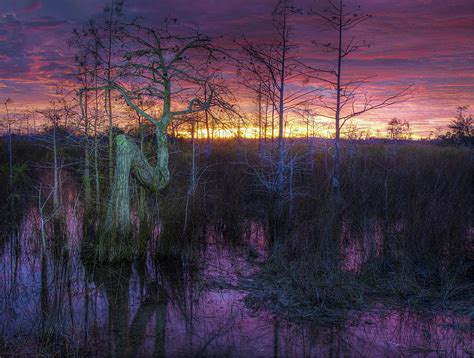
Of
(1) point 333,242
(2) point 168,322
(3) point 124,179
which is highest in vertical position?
(3) point 124,179

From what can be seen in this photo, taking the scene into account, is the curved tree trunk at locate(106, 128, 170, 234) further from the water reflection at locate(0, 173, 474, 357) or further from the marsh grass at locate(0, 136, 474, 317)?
the water reflection at locate(0, 173, 474, 357)

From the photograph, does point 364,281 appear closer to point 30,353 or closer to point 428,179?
point 30,353

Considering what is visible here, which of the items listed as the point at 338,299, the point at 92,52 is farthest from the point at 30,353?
the point at 92,52

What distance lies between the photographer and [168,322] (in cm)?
537

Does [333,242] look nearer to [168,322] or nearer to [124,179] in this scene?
[168,322]

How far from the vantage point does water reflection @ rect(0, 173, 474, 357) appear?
15.1 ft

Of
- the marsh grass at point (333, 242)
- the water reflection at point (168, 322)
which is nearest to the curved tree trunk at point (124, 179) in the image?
the marsh grass at point (333, 242)

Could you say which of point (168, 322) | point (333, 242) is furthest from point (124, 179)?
point (333, 242)

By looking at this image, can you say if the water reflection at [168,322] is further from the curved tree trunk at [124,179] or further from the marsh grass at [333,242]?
the curved tree trunk at [124,179]

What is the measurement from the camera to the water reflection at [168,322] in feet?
15.1

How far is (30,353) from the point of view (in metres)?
4.29

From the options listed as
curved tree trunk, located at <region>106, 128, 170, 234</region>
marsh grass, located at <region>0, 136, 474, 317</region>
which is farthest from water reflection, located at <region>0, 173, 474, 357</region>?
curved tree trunk, located at <region>106, 128, 170, 234</region>

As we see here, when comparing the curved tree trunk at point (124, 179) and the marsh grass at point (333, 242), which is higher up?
the curved tree trunk at point (124, 179)

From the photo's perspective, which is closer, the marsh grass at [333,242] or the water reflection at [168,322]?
the water reflection at [168,322]
